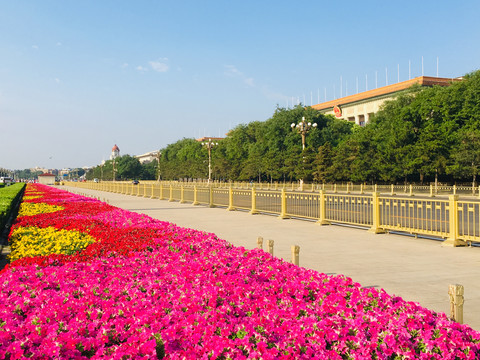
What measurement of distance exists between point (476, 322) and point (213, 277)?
10.1 ft

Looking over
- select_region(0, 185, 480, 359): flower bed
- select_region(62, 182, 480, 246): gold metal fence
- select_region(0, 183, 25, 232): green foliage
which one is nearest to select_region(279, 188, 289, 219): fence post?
select_region(62, 182, 480, 246): gold metal fence

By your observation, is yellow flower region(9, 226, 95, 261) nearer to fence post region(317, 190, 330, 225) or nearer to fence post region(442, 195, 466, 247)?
fence post region(317, 190, 330, 225)

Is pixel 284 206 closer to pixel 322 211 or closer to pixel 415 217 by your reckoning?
pixel 322 211

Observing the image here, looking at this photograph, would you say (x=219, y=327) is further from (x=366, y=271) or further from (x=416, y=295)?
(x=366, y=271)

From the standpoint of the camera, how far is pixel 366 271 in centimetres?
693

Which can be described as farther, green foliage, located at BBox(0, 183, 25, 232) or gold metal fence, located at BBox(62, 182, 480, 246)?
green foliage, located at BBox(0, 183, 25, 232)

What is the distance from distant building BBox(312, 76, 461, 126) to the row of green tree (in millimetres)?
15108

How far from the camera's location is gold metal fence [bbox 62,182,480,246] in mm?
9328

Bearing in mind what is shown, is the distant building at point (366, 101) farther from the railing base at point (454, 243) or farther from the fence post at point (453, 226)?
the railing base at point (454, 243)

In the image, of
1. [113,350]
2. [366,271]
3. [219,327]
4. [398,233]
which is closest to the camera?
[113,350]

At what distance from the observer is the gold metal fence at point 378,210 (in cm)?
933

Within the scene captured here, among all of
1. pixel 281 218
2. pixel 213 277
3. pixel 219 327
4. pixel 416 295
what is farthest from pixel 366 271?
pixel 281 218

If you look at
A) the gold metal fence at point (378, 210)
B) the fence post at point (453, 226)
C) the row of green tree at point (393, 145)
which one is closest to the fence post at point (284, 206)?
the gold metal fence at point (378, 210)

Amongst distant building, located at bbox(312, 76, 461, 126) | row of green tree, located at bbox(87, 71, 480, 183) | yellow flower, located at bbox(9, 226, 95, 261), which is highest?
distant building, located at bbox(312, 76, 461, 126)
